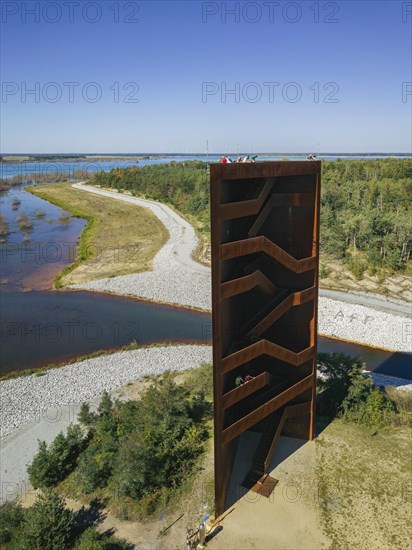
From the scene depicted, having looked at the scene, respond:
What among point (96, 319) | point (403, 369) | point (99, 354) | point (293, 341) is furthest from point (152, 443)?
point (96, 319)

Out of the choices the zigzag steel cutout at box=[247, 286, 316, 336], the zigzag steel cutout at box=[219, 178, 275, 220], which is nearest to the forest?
the zigzag steel cutout at box=[247, 286, 316, 336]

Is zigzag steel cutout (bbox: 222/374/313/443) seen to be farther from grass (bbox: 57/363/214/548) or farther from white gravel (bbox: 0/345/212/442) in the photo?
white gravel (bbox: 0/345/212/442)

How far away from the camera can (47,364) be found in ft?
92.9

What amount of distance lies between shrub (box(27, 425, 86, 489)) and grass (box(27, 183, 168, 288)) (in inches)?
1170

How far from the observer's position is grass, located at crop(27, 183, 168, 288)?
49.6 m

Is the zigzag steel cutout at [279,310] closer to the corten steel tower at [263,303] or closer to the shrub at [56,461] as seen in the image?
the corten steel tower at [263,303]

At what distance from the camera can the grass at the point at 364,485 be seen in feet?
44.1

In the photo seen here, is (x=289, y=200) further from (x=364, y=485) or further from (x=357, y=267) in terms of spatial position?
(x=357, y=267)

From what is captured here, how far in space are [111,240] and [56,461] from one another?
166ft

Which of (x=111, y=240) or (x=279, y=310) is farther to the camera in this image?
(x=111, y=240)

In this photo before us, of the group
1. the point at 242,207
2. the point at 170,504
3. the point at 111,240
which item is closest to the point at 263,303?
the point at 242,207

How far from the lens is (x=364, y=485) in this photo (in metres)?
15.5

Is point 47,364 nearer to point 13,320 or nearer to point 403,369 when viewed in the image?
point 13,320

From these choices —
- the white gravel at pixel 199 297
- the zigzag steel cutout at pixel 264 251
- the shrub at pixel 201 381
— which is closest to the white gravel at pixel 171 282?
the white gravel at pixel 199 297
